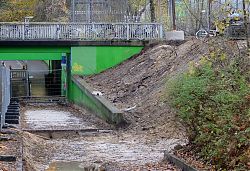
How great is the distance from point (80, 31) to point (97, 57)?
206 centimetres

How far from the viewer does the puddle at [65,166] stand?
15.8 meters

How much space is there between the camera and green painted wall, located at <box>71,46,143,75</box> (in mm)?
40375

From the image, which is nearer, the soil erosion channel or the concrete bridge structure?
the soil erosion channel

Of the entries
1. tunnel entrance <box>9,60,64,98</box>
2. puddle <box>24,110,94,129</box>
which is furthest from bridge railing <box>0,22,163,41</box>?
puddle <box>24,110,94,129</box>

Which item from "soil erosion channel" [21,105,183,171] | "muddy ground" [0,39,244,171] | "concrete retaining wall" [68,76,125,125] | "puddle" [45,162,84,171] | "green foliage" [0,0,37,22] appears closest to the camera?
"puddle" [45,162,84,171]

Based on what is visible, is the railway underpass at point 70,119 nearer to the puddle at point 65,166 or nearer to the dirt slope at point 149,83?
the puddle at point 65,166

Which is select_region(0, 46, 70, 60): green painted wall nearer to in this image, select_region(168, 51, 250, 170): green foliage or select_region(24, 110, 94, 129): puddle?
select_region(24, 110, 94, 129): puddle

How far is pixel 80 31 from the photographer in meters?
40.4

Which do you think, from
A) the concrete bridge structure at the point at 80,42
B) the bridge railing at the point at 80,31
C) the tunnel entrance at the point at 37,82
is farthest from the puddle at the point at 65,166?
the tunnel entrance at the point at 37,82

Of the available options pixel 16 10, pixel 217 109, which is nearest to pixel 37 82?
pixel 16 10

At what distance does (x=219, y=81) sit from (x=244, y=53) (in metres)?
3.26

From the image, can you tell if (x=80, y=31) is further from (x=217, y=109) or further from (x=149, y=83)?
(x=217, y=109)

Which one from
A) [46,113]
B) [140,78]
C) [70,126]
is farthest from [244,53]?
[46,113]

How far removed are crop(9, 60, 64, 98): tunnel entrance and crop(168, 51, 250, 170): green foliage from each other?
102 ft
